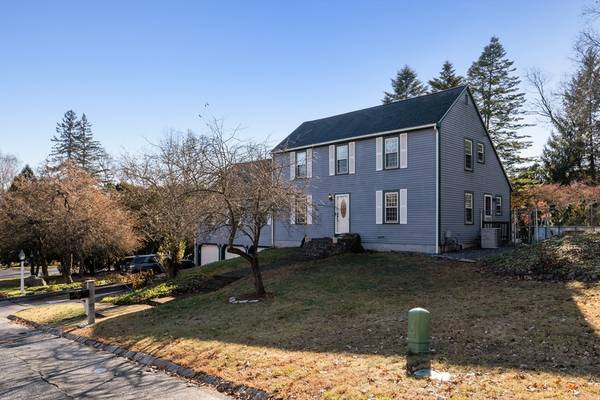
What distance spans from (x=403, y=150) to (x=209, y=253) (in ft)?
55.9

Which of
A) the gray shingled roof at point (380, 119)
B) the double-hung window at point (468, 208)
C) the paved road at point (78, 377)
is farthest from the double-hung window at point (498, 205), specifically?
the paved road at point (78, 377)

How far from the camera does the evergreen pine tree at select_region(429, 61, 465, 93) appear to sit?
146ft

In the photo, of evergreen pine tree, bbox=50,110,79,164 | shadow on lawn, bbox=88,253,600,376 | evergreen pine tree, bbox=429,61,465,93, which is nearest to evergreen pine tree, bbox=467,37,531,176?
evergreen pine tree, bbox=429,61,465,93

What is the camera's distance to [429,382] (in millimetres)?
5637

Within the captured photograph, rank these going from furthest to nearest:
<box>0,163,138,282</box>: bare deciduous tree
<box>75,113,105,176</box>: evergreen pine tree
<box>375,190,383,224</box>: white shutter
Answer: <box>75,113,105,176</box>: evergreen pine tree
<box>0,163,138,282</box>: bare deciduous tree
<box>375,190,383,224</box>: white shutter

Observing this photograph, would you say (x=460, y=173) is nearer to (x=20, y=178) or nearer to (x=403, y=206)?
(x=403, y=206)

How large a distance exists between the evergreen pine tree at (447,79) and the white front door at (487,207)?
24.4 meters

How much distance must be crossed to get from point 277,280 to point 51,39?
10566 mm

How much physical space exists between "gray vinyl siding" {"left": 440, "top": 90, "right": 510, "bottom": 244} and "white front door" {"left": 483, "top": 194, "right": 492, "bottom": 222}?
0.31m

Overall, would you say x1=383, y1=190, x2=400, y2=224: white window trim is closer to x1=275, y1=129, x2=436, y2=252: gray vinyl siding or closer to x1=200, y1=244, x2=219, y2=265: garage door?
x1=275, y1=129, x2=436, y2=252: gray vinyl siding

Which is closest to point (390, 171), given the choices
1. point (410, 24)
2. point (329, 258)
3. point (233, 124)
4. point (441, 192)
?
point (441, 192)

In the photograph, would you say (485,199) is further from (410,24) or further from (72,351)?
(72,351)

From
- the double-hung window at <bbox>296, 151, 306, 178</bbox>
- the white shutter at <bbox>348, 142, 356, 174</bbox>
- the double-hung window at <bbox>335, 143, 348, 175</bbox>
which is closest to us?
the white shutter at <bbox>348, 142, 356, 174</bbox>

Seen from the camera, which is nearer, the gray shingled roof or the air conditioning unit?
the gray shingled roof
